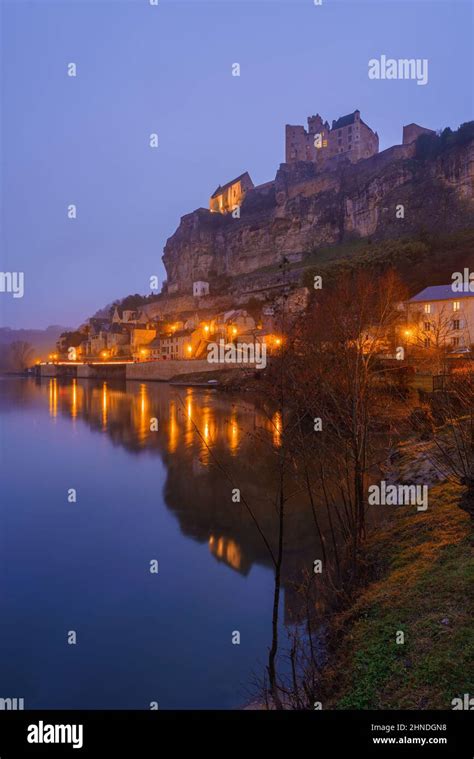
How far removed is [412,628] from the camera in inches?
177

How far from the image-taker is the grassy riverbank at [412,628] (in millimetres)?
3703

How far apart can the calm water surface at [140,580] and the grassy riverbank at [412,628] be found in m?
1.38

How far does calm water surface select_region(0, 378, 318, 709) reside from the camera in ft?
17.9

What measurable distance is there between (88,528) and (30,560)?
1809 mm

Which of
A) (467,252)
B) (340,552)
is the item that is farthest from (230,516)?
(467,252)

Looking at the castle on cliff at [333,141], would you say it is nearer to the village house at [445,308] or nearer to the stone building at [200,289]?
the stone building at [200,289]

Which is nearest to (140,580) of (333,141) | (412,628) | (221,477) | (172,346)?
(412,628)

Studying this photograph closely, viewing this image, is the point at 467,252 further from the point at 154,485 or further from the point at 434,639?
the point at 434,639

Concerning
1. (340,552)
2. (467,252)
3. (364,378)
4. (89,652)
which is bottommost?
(89,652)

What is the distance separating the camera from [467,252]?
4578 cm

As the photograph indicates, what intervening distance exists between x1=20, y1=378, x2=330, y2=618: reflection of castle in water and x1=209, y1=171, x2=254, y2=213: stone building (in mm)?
79126
